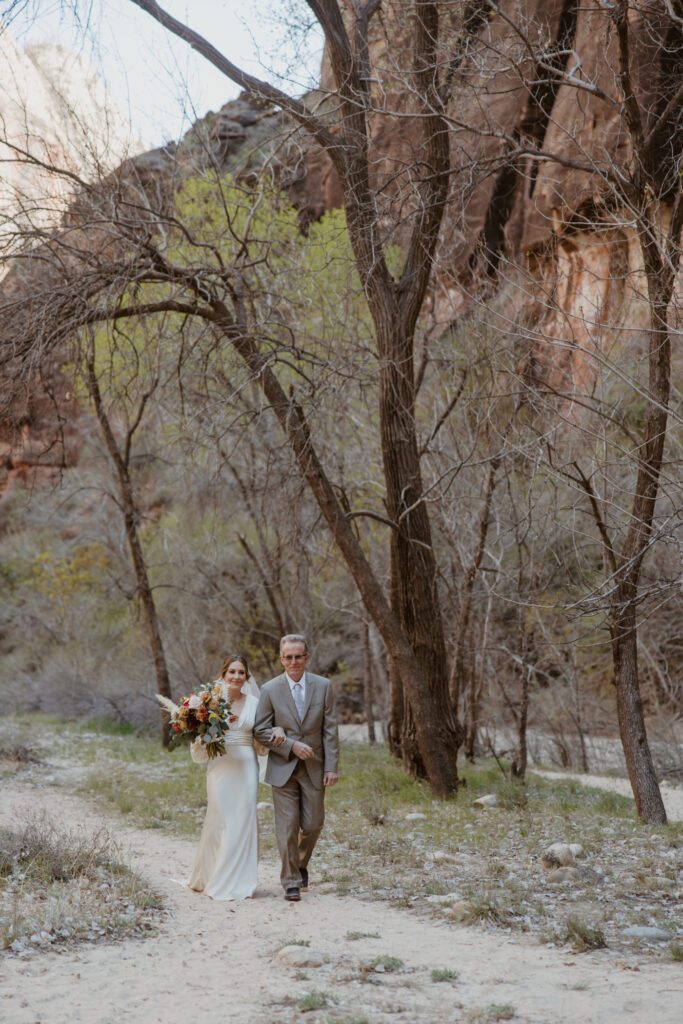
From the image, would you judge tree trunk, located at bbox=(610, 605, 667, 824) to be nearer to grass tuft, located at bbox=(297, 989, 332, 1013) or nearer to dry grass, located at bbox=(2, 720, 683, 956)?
dry grass, located at bbox=(2, 720, 683, 956)

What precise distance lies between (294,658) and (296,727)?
0.54m

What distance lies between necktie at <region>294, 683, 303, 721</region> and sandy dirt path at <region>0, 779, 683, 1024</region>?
58.8 inches

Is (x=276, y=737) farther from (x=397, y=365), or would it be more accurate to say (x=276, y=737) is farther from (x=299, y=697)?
(x=397, y=365)

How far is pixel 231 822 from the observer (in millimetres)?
7465

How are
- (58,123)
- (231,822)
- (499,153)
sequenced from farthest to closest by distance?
(499,153), (58,123), (231,822)

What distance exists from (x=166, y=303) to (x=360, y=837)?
588 cm

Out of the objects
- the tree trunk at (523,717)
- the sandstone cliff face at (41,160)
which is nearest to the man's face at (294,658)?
the sandstone cliff face at (41,160)

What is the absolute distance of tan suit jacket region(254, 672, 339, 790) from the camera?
7438 millimetres

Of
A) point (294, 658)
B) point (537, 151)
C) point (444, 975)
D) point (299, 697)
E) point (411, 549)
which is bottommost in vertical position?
point (444, 975)

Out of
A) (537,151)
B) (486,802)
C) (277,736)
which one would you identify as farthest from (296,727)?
(537,151)

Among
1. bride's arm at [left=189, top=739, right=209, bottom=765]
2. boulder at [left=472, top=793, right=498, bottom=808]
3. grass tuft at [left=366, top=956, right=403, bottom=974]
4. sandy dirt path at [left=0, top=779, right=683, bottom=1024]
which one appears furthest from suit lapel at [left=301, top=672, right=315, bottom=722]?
boulder at [left=472, top=793, right=498, bottom=808]

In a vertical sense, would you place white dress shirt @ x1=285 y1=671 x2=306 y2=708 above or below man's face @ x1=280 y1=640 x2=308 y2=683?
below

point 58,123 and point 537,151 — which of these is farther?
point 58,123

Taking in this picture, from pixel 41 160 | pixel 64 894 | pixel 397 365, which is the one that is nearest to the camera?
pixel 64 894
